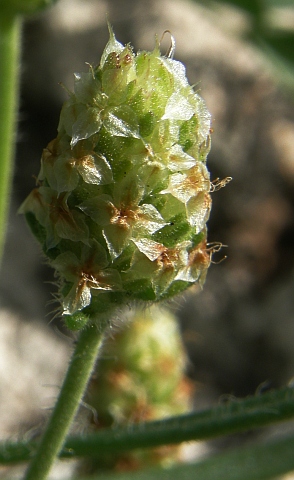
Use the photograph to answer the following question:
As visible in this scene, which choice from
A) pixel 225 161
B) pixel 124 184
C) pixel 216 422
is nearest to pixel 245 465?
pixel 216 422

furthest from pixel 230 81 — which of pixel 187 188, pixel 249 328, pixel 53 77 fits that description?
pixel 187 188

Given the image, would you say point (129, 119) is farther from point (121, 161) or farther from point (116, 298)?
point (116, 298)

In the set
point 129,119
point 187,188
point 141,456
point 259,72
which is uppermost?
point 129,119

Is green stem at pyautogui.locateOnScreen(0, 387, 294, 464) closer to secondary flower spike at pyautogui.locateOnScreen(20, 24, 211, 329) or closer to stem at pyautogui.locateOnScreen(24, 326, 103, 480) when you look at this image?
stem at pyautogui.locateOnScreen(24, 326, 103, 480)

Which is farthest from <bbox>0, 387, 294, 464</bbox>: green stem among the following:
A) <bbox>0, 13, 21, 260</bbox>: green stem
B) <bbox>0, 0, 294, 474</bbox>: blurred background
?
<bbox>0, 0, 294, 474</bbox>: blurred background

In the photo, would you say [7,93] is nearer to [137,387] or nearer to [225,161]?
[137,387]

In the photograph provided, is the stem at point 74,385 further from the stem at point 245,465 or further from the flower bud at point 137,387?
the flower bud at point 137,387

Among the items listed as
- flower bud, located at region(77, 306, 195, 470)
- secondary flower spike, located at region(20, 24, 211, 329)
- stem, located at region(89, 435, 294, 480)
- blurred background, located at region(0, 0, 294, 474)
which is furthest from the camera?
blurred background, located at region(0, 0, 294, 474)
